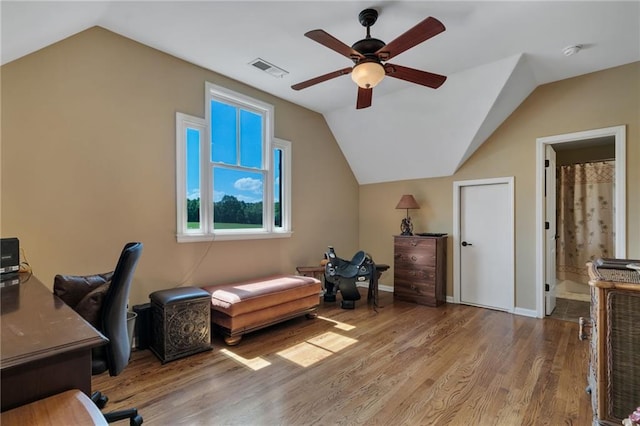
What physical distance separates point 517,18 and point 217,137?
3249 mm

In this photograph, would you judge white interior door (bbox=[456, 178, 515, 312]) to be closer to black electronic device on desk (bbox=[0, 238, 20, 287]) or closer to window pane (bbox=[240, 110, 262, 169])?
window pane (bbox=[240, 110, 262, 169])

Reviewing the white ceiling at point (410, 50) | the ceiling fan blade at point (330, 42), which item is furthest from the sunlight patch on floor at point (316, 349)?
the white ceiling at point (410, 50)

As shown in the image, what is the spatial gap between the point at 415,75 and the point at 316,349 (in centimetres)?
267

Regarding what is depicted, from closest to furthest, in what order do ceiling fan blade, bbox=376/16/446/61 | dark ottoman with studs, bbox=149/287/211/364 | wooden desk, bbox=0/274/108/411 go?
wooden desk, bbox=0/274/108/411
ceiling fan blade, bbox=376/16/446/61
dark ottoman with studs, bbox=149/287/211/364

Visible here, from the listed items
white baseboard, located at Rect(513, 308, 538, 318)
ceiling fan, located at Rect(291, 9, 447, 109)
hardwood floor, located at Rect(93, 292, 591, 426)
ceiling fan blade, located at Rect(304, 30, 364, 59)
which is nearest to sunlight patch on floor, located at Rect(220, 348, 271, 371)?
hardwood floor, located at Rect(93, 292, 591, 426)

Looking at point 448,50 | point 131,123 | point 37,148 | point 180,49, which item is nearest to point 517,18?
point 448,50

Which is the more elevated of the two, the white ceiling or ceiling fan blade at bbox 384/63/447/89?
the white ceiling

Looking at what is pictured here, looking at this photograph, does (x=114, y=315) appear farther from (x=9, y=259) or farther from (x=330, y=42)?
(x=330, y=42)

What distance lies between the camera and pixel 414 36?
2104 millimetres

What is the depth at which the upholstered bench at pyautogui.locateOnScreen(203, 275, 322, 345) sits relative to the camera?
297cm

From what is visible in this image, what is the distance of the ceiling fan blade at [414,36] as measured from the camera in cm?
195

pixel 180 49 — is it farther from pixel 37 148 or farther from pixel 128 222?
pixel 128 222

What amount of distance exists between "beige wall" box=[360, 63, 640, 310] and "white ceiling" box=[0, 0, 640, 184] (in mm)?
167

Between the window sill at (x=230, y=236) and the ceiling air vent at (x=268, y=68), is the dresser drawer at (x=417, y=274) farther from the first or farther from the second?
the ceiling air vent at (x=268, y=68)
